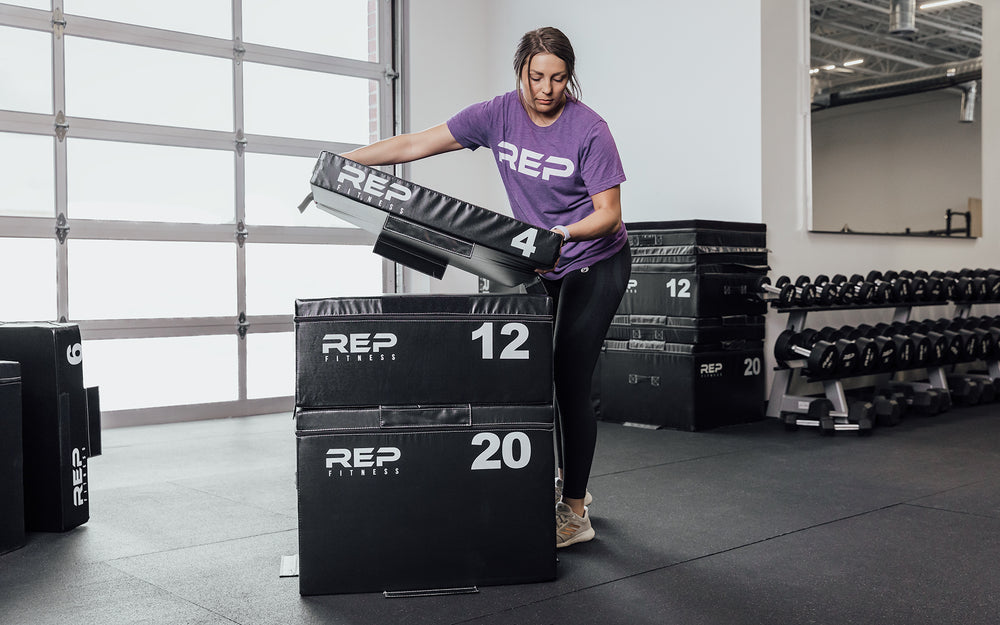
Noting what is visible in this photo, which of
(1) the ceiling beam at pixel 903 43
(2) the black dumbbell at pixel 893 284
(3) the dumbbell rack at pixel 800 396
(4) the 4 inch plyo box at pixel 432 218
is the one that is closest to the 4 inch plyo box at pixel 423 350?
(4) the 4 inch plyo box at pixel 432 218

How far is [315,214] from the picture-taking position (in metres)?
5.62

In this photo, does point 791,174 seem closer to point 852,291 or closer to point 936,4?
point 852,291

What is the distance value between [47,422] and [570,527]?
1521mm

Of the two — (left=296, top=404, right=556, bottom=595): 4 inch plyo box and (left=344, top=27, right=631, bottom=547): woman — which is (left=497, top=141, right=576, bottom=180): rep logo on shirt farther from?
(left=296, top=404, right=556, bottom=595): 4 inch plyo box

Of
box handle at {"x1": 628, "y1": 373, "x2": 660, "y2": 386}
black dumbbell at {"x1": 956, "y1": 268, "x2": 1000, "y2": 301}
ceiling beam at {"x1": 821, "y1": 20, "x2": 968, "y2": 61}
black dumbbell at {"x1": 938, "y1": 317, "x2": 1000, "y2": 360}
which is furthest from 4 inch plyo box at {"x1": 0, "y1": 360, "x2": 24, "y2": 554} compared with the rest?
black dumbbell at {"x1": 956, "y1": 268, "x2": 1000, "y2": 301}

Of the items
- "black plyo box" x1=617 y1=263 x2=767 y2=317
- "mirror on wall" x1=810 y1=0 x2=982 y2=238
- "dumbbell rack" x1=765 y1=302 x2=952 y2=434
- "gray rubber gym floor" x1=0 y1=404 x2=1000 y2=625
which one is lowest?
"gray rubber gym floor" x1=0 y1=404 x2=1000 y2=625

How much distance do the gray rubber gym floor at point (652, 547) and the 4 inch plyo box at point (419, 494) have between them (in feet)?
0.23

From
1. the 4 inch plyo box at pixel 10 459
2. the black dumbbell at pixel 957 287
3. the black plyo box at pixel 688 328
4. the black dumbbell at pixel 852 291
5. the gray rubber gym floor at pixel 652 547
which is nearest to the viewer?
the gray rubber gym floor at pixel 652 547

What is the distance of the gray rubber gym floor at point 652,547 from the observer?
1.92m

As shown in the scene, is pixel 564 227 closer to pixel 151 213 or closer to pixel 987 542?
pixel 987 542

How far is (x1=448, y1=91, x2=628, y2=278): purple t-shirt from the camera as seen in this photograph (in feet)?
7.15

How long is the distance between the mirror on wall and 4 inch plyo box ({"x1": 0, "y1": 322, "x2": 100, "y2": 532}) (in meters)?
3.98

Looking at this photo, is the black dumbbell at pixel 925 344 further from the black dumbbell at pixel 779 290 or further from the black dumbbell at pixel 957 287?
the black dumbbell at pixel 779 290

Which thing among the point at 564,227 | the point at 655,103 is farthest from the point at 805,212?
the point at 564,227
